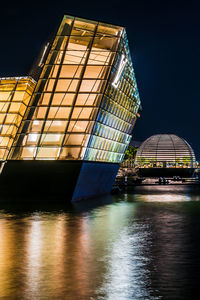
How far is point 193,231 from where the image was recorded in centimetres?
1848

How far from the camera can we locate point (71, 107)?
37.3m

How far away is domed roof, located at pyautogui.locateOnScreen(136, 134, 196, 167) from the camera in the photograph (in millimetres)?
145125

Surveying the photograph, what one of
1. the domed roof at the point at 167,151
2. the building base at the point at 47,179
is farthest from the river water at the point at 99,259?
the domed roof at the point at 167,151

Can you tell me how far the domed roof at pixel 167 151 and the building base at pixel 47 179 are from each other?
108m

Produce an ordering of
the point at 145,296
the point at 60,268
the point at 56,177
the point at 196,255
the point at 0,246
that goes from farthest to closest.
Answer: the point at 56,177 < the point at 0,246 < the point at 196,255 < the point at 60,268 < the point at 145,296

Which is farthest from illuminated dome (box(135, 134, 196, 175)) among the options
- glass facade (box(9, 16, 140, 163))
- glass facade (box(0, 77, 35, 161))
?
glass facade (box(9, 16, 140, 163))

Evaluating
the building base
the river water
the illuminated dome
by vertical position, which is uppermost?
the illuminated dome

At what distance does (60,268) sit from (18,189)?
1095 inches

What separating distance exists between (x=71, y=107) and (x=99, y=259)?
84.3 ft

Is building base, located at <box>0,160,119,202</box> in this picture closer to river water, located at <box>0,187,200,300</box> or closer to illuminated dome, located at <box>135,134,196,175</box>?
river water, located at <box>0,187,200,300</box>

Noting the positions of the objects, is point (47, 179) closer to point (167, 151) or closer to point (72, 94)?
point (72, 94)

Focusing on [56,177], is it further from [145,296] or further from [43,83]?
[145,296]

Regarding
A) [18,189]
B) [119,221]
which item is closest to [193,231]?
[119,221]

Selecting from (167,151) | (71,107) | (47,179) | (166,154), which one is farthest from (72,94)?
(167,151)
